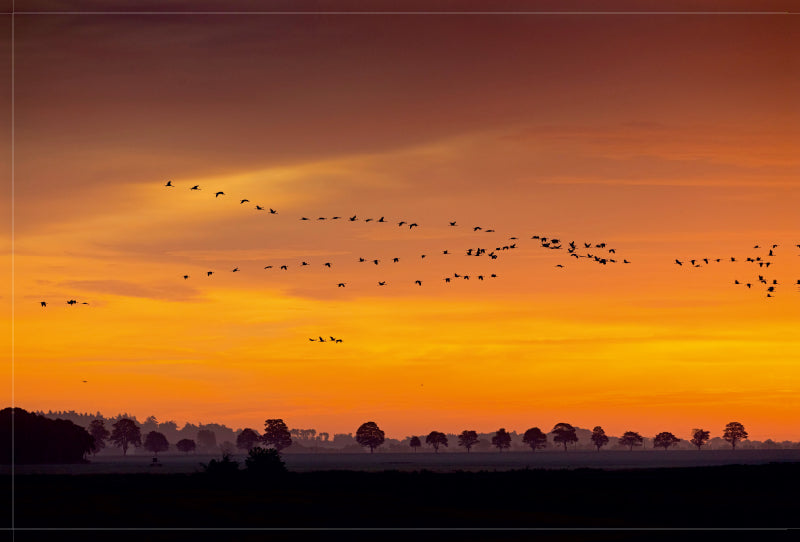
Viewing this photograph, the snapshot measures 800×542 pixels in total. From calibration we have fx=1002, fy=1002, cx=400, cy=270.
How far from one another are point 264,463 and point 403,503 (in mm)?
34110

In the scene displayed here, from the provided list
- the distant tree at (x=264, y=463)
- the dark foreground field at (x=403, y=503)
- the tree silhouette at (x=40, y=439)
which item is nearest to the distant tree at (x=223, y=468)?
the dark foreground field at (x=403, y=503)

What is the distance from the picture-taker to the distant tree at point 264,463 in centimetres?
9512

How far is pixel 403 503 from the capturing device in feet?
213

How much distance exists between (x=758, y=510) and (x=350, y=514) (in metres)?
23.8

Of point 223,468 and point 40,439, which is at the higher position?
point 40,439

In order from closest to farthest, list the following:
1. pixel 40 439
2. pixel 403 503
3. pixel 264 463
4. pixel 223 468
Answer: pixel 403 503, pixel 223 468, pixel 264 463, pixel 40 439

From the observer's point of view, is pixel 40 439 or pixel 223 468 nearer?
pixel 223 468

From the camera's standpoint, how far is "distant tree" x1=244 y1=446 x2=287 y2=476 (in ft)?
312

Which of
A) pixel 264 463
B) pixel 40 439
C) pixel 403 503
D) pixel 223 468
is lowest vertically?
pixel 403 503

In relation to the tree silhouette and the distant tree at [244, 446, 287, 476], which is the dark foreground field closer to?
the distant tree at [244, 446, 287, 476]

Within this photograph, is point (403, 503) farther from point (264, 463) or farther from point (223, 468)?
point (264, 463)

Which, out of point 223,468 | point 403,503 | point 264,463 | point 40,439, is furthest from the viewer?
point 40,439

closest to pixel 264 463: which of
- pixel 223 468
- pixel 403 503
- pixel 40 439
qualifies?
pixel 223 468

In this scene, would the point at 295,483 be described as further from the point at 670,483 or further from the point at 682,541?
the point at 682,541
